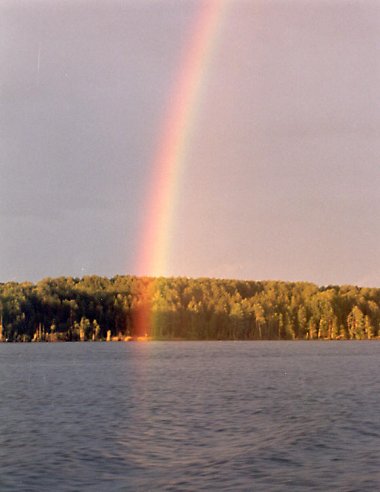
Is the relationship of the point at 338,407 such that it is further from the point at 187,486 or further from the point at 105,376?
the point at 105,376

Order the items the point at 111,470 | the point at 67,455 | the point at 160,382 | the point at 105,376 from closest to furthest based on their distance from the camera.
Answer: the point at 111,470, the point at 67,455, the point at 160,382, the point at 105,376

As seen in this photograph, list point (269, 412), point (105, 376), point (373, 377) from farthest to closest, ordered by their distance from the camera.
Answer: point (105, 376) < point (373, 377) < point (269, 412)

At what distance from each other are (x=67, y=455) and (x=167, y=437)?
6.85 meters

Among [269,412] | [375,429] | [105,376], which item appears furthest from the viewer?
[105,376]

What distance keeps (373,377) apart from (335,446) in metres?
56.2

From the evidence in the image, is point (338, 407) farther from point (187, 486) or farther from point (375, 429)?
point (187, 486)

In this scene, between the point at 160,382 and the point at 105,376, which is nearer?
the point at 160,382

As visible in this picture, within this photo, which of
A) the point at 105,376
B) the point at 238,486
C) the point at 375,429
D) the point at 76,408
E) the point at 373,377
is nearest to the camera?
the point at 238,486

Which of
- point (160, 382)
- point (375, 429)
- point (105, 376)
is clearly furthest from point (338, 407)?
point (105, 376)

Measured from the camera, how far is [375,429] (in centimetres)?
4481

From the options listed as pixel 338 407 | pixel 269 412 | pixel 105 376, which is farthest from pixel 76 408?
pixel 105 376

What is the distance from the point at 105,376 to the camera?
335 feet

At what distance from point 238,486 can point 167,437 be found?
1259cm

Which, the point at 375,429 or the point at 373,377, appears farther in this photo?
the point at 373,377
